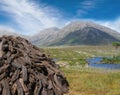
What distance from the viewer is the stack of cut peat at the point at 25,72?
2148 cm

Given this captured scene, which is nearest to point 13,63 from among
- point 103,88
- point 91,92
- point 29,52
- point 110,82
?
point 29,52

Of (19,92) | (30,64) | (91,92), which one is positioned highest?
(30,64)

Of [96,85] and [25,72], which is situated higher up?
[25,72]

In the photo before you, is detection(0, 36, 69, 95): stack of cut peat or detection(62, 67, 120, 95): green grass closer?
detection(0, 36, 69, 95): stack of cut peat

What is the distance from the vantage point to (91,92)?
2883 cm

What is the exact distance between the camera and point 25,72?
856 inches

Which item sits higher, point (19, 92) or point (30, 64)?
point (30, 64)

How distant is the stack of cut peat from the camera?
2148 centimetres

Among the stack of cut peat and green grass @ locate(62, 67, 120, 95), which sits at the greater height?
the stack of cut peat

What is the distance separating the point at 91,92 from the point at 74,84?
4.29 m

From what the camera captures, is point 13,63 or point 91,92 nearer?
point 13,63

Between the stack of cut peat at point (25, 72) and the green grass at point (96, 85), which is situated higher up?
the stack of cut peat at point (25, 72)

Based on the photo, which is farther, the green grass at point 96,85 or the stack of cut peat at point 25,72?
the green grass at point 96,85

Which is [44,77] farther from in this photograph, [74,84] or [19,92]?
[74,84]
